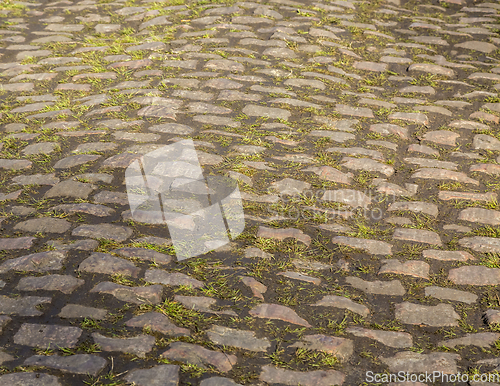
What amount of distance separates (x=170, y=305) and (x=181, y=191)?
0.94 metres

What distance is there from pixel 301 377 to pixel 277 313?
0.36 meters

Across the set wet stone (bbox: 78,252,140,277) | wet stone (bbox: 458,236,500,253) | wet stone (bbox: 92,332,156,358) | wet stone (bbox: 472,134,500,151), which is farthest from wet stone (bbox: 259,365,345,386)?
wet stone (bbox: 472,134,500,151)

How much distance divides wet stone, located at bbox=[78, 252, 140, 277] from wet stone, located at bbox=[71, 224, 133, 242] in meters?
0.16

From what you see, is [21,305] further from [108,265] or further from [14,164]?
[14,164]

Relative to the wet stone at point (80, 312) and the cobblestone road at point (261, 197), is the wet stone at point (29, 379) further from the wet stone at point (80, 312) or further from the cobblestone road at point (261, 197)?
the wet stone at point (80, 312)

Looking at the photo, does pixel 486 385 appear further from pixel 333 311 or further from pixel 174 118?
pixel 174 118

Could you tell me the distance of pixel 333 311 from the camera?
2.27m

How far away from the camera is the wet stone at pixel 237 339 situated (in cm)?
206

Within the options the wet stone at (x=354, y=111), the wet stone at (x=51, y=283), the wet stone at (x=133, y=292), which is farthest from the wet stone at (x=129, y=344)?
the wet stone at (x=354, y=111)

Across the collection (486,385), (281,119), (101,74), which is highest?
(101,74)

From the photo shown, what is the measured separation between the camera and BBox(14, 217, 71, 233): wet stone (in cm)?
267

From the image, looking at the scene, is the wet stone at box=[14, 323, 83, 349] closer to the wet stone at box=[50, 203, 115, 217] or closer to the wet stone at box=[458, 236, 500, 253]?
the wet stone at box=[50, 203, 115, 217]

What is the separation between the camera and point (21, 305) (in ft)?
7.22

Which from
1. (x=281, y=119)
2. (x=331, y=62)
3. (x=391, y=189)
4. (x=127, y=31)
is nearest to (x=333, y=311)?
(x=391, y=189)
